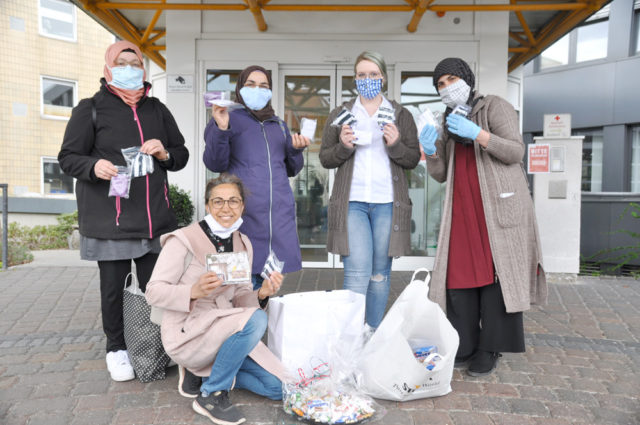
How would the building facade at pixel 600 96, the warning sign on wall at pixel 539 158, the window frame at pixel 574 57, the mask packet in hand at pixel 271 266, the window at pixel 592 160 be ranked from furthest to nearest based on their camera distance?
the window at pixel 592 160 < the window frame at pixel 574 57 < the building facade at pixel 600 96 < the warning sign on wall at pixel 539 158 < the mask packet in hand at pixel 271 266

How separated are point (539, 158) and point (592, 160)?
26.6 feet

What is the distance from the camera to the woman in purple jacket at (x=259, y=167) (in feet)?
10.3

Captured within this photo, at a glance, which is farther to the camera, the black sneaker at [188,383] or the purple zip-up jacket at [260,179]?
the purple zip-up jacket at [260,179]

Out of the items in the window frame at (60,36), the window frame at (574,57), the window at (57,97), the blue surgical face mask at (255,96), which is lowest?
the blue surgical face mask at (255,96)

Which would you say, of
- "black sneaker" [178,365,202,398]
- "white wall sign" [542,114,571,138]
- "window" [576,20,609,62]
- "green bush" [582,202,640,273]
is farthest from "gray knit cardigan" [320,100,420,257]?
"window" [576,20,609,62]

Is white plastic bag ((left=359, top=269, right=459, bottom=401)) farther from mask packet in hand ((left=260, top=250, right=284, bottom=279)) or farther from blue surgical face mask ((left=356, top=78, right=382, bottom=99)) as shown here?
blue surgical face mask ((left=356, top=78, right=382, bottom=99))

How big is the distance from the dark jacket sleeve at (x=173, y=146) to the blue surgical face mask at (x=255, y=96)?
0.53 m

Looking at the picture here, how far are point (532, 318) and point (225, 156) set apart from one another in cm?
340

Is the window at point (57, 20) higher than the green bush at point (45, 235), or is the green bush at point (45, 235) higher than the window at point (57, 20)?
the window at point (57, 20)

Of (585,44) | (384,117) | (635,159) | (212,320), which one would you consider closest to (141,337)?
(212,320)

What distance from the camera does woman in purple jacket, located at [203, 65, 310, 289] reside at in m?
3.13

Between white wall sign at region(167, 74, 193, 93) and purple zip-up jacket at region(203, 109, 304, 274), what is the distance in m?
3.90

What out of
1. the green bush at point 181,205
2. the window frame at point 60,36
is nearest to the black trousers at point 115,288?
the green bush at point 181,205

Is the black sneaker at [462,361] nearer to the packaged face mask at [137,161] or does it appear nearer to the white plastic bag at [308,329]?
the white plastic bag at [308,329]
